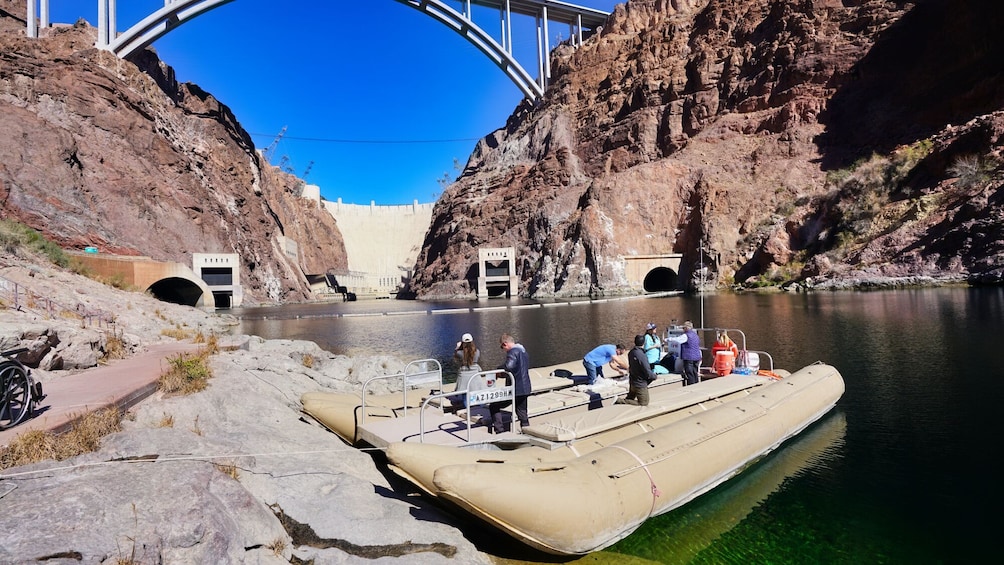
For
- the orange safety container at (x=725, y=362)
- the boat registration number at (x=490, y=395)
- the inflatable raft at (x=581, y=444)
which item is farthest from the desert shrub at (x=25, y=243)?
the orange safety container at (x=725, y=362)

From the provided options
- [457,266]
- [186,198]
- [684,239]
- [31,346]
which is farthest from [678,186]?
[31,346]

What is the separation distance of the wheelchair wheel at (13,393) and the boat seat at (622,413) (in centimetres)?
662

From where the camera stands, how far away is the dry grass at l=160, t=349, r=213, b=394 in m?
8.89

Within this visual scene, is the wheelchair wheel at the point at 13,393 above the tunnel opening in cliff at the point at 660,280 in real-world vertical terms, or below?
below

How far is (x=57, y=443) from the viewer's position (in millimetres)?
5723

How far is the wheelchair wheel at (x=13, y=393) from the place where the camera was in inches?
250

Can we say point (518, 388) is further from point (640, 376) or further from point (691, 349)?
point (691, 349)

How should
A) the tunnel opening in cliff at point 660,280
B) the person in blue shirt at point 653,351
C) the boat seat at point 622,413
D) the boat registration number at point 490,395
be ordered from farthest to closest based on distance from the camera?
the tunnel opening in cliff at point 660,280
the person in blue shirt at point 653,351
the boat seat at point 622,413
the boat registration number at point 490,395

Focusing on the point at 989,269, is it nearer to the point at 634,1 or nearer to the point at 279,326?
the point at 279,326

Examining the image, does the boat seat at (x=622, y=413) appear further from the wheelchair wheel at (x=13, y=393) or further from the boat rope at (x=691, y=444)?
the wheelchair wheel at (x=13, y=393)

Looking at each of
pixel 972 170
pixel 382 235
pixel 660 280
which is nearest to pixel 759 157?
pixel 660 280

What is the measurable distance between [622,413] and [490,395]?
2505mm

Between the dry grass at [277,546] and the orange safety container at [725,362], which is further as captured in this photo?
the orange safety container at [725,362]

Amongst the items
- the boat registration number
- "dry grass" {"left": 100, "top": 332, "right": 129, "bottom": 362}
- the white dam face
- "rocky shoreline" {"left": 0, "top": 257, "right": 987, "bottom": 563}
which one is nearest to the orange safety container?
the boat registration number
